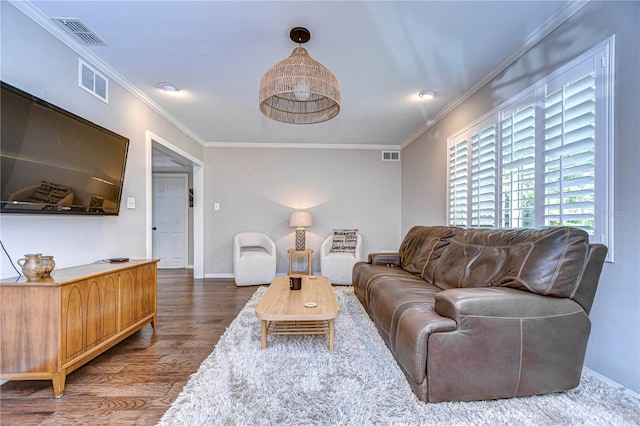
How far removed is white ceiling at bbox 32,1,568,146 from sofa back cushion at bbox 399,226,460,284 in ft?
5.04

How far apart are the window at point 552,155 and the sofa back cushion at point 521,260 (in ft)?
0.94

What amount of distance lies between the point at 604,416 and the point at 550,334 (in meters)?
0.41

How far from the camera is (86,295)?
183 centimetres

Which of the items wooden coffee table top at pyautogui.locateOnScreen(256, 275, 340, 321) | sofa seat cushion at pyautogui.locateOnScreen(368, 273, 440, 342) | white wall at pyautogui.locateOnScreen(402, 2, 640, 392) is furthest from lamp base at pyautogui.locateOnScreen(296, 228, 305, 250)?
white wall at pyautogui.locateOnScreen(402, 2, 640, 392)

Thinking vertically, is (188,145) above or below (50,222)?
above

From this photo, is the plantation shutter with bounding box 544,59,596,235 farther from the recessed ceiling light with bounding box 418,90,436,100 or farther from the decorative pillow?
the decorative pillow

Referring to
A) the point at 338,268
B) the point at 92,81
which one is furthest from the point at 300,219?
the point at 92,81

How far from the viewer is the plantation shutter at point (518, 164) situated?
2.20 meters

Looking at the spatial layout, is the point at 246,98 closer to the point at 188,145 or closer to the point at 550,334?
the point at 188,145

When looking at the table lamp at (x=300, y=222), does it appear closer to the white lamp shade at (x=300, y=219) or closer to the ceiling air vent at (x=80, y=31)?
the white lamp shade at (x=300, y=219)

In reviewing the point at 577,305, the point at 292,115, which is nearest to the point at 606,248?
the point at 577,305

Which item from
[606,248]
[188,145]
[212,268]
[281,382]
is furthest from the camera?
[212,268]

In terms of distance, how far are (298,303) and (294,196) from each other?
122 inches

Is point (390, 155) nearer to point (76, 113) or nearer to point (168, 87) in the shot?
point (168, 87)
